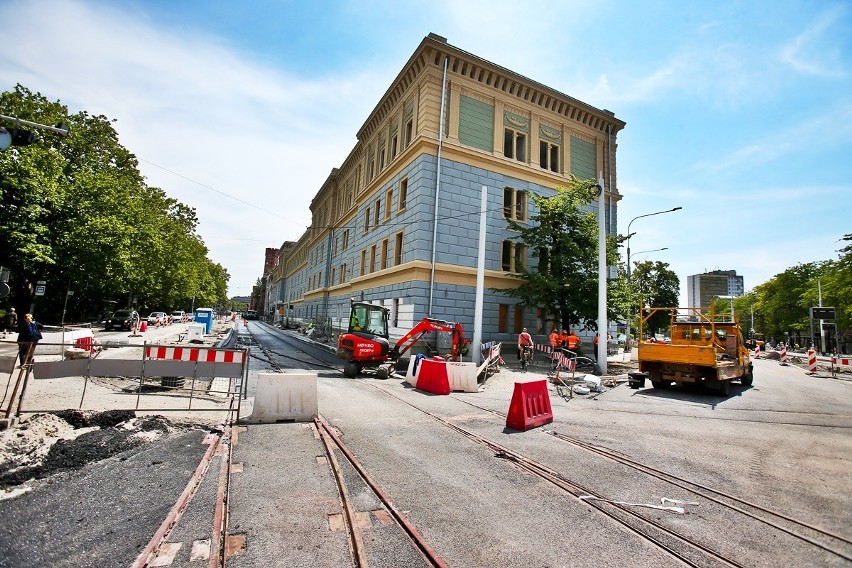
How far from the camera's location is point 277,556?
3.52 meters

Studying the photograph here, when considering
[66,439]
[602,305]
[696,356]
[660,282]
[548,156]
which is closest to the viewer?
[66,439]

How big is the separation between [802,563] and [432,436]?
16.2 ft

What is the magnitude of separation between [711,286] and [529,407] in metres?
197

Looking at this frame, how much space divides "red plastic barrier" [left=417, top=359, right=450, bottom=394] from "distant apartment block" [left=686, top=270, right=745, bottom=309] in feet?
570

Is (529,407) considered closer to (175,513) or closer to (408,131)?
(175,513)

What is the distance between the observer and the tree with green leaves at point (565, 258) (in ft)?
71.7

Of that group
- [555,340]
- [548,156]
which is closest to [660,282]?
[548,156]

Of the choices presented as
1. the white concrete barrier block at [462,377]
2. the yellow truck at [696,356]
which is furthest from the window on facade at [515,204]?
the white concrete barrier block at [462,377]

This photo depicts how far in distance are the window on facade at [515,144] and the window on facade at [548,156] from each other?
1287mm

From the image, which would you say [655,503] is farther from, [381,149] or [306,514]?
[381,149]

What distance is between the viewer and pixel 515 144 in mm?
26453

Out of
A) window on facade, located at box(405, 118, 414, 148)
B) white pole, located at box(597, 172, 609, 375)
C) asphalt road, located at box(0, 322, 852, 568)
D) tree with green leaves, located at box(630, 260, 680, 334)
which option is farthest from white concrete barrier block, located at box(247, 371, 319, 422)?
tree with green leaves, located at box(630, 260, 680, 334)

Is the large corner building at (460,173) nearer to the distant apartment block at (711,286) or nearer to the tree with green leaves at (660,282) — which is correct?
the tree with green leaves at (660,282)

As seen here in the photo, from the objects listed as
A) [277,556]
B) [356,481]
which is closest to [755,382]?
[356,481]
